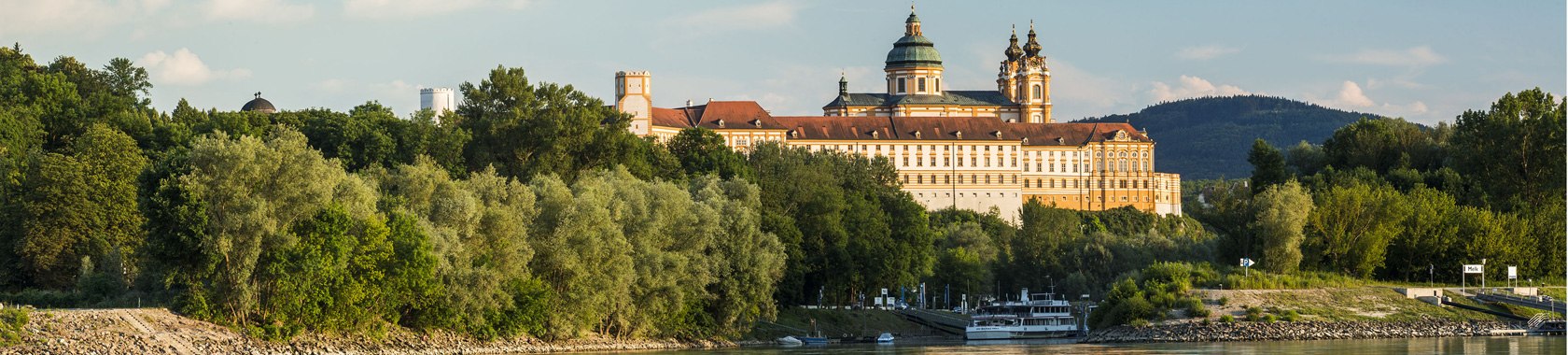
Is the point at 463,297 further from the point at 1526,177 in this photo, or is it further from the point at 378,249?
the point at 1526,177

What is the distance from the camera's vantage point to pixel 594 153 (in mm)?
96500

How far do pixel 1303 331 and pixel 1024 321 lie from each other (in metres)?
17.0

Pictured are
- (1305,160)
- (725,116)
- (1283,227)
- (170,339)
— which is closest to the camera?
(170,339)

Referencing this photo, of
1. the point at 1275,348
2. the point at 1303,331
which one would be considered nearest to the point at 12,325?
the point at 1275,348

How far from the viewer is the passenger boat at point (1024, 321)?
278ft

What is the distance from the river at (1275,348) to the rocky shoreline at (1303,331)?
69.6 inches

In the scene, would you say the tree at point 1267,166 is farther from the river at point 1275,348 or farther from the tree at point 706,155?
the river at point 1275,348

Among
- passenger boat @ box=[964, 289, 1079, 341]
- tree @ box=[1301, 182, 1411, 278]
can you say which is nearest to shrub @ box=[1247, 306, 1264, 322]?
tree @ box=[1301, 182, 1411, 278]

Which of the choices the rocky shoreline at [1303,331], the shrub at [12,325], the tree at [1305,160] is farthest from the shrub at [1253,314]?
the shrub at [12,325]

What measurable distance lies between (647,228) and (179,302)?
18.3 meters

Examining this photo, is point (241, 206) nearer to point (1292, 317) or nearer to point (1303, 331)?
point (1303, 331)

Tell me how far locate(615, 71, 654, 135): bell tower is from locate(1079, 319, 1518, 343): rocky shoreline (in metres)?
90.4

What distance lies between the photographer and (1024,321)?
86188 millimetres

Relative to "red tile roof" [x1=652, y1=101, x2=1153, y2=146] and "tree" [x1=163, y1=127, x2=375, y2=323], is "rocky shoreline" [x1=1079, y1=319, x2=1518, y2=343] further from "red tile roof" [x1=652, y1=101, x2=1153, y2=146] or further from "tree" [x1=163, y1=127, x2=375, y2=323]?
"red tile roof" [x1=652, y1=101, x2=1153, y2=146]
